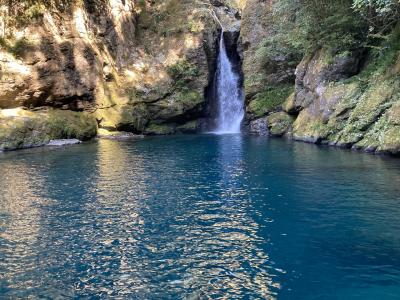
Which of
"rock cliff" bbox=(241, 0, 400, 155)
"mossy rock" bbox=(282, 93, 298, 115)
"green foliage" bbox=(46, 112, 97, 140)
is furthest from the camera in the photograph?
"mossy rock" bbox=(282, 93, 298, 115)

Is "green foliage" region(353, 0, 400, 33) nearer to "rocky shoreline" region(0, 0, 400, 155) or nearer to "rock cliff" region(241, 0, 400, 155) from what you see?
"rock cliff" region(241, 0, 400, 155)

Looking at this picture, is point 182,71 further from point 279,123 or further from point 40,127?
point 40,127

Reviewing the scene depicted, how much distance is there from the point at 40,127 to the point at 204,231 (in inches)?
930

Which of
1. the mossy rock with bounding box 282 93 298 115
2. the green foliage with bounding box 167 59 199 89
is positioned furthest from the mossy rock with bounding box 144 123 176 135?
the mossy rock with bounding box 282 93 298 115

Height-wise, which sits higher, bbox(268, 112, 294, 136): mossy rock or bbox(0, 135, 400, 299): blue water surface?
bbox(268, 112, 294, 136): mossy rock

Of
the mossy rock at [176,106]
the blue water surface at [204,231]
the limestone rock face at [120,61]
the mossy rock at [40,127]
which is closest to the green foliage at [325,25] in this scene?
the blue water surface at [204,231]

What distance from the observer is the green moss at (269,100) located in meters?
36.4

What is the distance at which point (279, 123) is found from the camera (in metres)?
34.1

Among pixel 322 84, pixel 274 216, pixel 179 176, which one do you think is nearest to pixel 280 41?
pixel 322 84

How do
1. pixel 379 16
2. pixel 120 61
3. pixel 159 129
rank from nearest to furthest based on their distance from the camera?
pixel 379 16 < pixel 159 129 < pixel 120 61

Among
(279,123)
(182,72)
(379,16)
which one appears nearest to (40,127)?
(182,72)

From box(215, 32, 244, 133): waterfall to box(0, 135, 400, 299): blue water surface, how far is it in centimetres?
2116

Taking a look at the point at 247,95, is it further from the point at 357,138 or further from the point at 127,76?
the point at 357,138

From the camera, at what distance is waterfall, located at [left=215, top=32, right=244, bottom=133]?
136 feet
